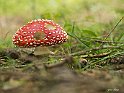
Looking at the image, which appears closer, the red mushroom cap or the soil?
the soil

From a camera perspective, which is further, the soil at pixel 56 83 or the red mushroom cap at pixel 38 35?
the red mushroom cap at pixel 38 35

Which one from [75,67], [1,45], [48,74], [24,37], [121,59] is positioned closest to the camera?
[48,74]

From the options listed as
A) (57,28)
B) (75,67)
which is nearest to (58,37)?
(57,28)

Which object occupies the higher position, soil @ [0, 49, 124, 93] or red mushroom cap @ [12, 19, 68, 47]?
red mushroom cap @ [12, 19, 68, 47]

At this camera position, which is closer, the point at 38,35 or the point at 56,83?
the point at 56,83

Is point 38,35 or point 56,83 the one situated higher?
point 38,35

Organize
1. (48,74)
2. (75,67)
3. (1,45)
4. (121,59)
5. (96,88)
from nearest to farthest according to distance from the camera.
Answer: (96,88), (48,74), (75,67), (121,59), (1,45)

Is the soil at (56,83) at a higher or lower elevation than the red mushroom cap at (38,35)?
lower

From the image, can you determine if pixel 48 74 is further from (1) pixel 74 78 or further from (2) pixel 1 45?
(2) pixel 1 45
